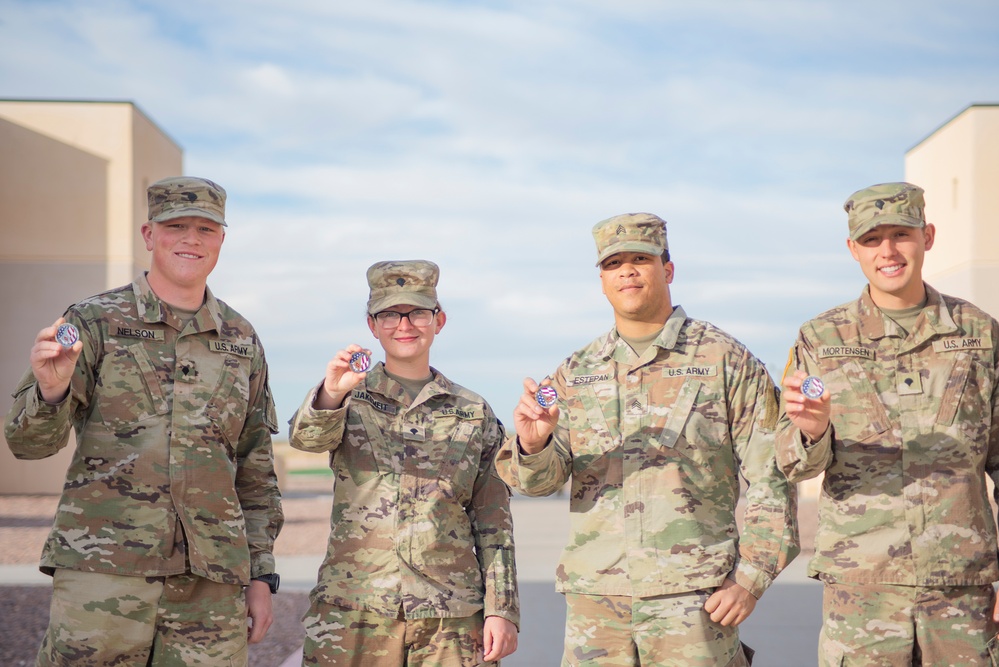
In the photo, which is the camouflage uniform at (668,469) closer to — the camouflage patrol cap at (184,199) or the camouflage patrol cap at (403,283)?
the camouflage patrol cap at (403,283)

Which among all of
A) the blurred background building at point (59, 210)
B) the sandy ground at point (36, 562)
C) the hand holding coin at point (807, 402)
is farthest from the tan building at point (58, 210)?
the hand holding coin at point (807, 402)

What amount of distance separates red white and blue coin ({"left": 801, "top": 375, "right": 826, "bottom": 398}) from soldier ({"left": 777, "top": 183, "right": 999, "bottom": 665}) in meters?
0.11

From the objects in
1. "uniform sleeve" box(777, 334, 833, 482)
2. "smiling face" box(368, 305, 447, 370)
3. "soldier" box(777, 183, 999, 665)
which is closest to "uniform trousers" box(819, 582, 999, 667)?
"soldier" box(777, 183, 999, 665)

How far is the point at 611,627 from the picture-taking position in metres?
4.10

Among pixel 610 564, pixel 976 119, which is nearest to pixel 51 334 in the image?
pixel 610 564

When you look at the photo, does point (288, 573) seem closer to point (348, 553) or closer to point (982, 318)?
point (348, 553)

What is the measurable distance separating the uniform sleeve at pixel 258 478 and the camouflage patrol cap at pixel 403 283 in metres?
0.59

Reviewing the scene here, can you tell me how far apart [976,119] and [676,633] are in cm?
1798

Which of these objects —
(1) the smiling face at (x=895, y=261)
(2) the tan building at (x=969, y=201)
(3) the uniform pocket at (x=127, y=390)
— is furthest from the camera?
(2) the tan building at (x=969, y=201)

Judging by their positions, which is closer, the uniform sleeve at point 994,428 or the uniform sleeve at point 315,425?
Result: the uniform sleeve at point 315,425

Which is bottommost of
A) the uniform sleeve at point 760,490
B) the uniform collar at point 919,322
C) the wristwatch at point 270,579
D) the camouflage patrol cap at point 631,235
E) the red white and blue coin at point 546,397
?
the wristwatch at point 270,579

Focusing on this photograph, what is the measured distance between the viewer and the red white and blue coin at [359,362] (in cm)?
401

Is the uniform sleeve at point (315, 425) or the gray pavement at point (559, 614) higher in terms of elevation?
the uniform sleeve at point (315, 425)

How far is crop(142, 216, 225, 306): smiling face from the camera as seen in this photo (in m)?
4.14
